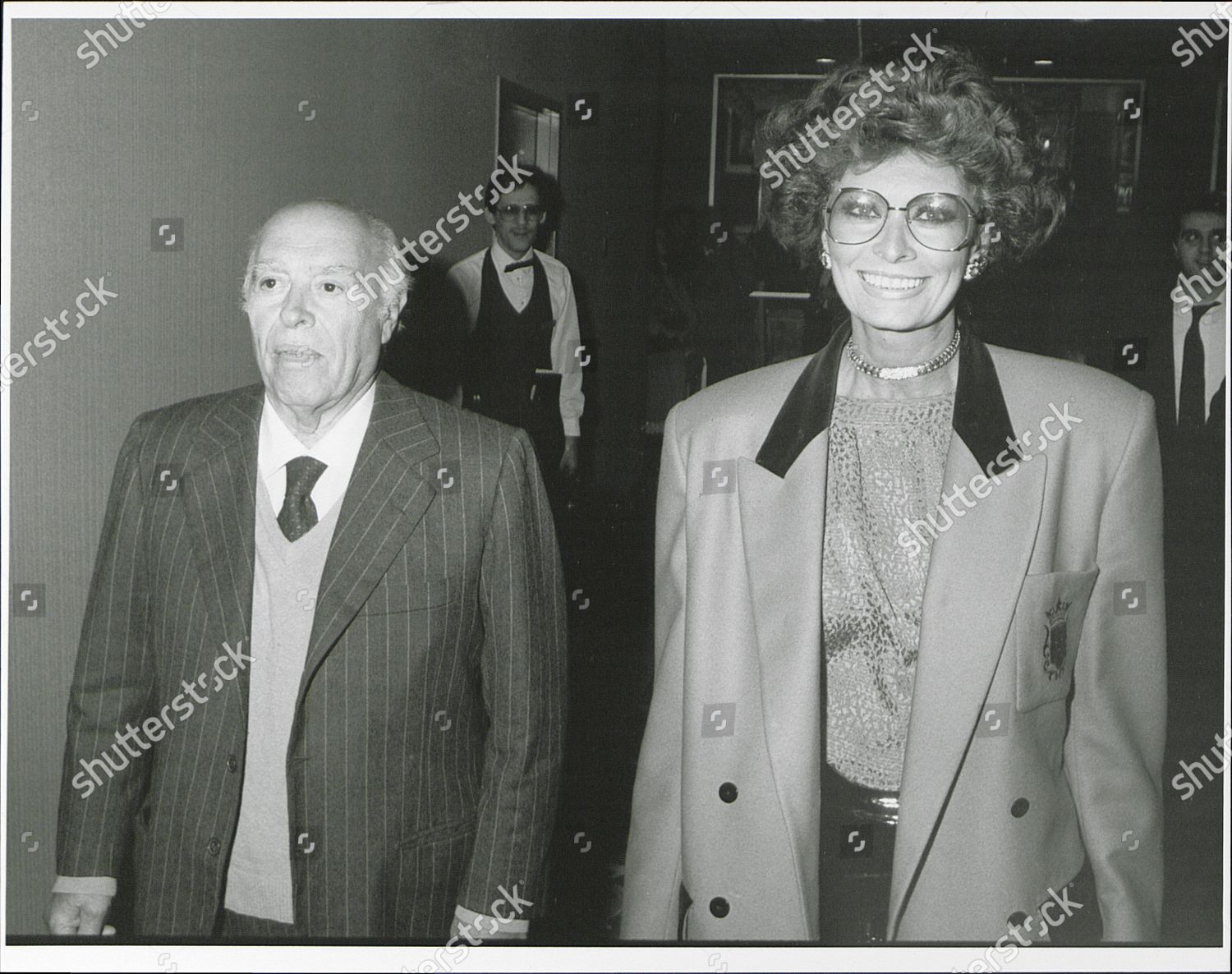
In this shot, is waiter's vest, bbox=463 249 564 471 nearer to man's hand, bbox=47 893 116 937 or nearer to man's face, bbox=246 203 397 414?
man's face, bbox=246 203 397 414

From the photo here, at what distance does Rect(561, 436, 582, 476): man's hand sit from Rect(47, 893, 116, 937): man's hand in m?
1.19

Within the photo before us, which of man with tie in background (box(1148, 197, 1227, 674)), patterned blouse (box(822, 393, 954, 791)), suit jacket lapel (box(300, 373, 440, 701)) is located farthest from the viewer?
man with tie in background (box(1148, 197, 1227, 674))

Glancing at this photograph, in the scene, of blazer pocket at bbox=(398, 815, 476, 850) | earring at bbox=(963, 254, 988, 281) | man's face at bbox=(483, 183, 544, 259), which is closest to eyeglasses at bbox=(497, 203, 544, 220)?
man's face at bbox=(483, 183, 544, 259)

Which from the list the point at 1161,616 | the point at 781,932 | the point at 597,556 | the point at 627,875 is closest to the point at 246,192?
Answer: the point at 597,556

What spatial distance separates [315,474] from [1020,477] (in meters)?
1.30

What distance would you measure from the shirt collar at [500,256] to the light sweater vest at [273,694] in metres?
0.56

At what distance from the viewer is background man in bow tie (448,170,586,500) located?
7.99ft

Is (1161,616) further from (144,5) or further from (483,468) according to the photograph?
(144,5)

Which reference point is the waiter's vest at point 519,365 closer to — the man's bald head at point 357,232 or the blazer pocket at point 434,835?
the man's bald head at point 357,232

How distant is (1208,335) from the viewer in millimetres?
2537

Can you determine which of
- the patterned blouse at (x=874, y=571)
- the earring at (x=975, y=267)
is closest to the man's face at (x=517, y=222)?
the patterned blouse at (x=874, y=571)

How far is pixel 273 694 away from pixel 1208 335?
1.95 m

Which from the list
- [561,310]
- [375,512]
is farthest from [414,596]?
[561,310]

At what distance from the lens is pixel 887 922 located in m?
2.49
